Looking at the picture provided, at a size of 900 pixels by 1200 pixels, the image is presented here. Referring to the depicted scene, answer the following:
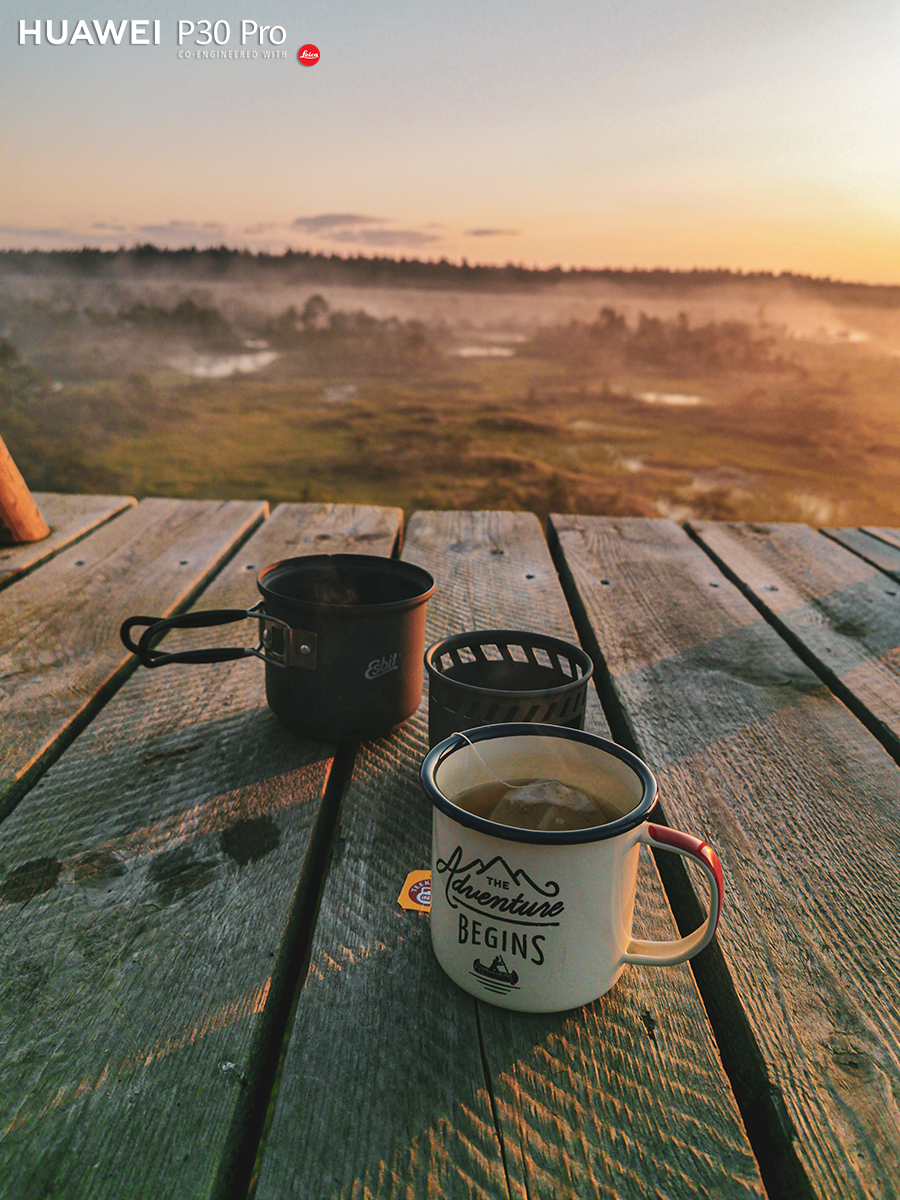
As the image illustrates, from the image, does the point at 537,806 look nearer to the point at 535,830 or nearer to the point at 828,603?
the point at 535,830

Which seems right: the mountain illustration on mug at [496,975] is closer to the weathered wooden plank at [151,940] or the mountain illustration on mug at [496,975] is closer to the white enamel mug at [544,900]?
the white enamel mug at [544,900]

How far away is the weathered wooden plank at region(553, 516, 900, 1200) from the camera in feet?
1.94

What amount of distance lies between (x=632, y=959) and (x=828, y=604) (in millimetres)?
1277

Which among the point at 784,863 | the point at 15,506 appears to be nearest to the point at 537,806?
the point at 784,863

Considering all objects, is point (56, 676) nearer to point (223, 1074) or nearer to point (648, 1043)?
point (223, 1074)

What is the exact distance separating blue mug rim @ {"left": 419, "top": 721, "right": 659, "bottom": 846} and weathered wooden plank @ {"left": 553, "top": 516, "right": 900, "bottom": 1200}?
0.21m

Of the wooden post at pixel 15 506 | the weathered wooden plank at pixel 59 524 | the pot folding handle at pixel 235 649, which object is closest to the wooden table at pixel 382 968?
the pot folding handle at pixel 235 649

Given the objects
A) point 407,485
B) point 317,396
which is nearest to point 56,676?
point 407,485

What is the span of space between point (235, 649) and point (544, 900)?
53 centimetres

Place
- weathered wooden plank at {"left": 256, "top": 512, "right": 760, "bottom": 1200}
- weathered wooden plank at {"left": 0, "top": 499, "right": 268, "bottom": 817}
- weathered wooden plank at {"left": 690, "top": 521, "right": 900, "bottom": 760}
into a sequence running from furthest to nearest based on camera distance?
1. weathered wooden plank at {"left": 690, "top": 521, "right": 900, "bottom": 760}
2. weathered wooden plank at {"left": 0, "top": 499, "right": 268, "bottom": 817}
3. weathered wooden plank at {"left": 256, "top": 512, "right": 760, "bottom": 1200}

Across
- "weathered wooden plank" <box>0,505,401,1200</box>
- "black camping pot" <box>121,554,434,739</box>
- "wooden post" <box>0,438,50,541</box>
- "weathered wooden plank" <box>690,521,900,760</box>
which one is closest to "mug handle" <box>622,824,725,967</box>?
"weathered wooden plank" <box>0,505,401,1200</box>

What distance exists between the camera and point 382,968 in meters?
0.69

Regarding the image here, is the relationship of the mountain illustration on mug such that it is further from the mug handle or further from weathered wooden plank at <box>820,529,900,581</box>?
weathered wooden plank at <box>820,529,900,581</box>

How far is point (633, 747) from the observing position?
1.09m
